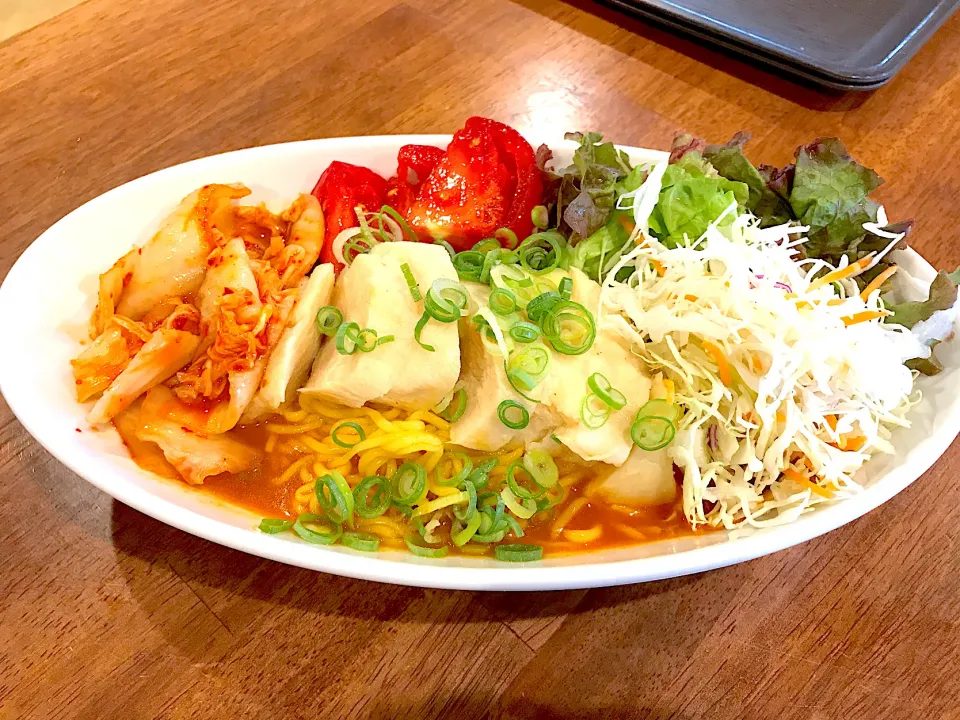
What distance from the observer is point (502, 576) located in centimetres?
166

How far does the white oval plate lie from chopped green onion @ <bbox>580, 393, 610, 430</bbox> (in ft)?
1.17

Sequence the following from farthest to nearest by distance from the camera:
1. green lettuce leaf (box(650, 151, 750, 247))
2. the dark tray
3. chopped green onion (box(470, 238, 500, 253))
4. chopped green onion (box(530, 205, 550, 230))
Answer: the dark tray < chopped green onion (box(530, 205, 550, 230)) < chopped green onion (box(470, 238, 500, 253)) < green lettuce leaf (box(650, 151, 750, 247))

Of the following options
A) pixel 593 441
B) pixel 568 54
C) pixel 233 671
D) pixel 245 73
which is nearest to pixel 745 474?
pixel 593 441

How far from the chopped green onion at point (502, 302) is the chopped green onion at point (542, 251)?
222 millimetres

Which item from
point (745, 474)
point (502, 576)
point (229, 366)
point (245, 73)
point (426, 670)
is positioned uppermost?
point (245, 73)

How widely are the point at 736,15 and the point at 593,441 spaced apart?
2.68 meters

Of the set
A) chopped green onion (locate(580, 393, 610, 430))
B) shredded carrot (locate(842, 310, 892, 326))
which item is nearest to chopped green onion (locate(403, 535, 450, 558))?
chopped green onion (locate(580, 393, 610, 430))

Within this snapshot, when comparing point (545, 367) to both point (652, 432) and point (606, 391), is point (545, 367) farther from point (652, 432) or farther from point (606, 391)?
point (652, 432)

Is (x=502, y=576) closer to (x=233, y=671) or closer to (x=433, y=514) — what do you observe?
(x=433, y=514)

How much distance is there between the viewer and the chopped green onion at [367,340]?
1.89 metres

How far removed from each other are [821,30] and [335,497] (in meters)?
3.22

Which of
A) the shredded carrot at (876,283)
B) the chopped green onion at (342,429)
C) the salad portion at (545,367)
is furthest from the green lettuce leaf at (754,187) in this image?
the chopped green onion at (342,429)

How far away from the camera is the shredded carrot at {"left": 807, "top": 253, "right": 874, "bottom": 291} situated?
2.01 m

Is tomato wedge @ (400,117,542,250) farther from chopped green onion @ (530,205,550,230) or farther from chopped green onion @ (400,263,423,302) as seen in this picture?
chopped green onion @ (400,263,423,302)
